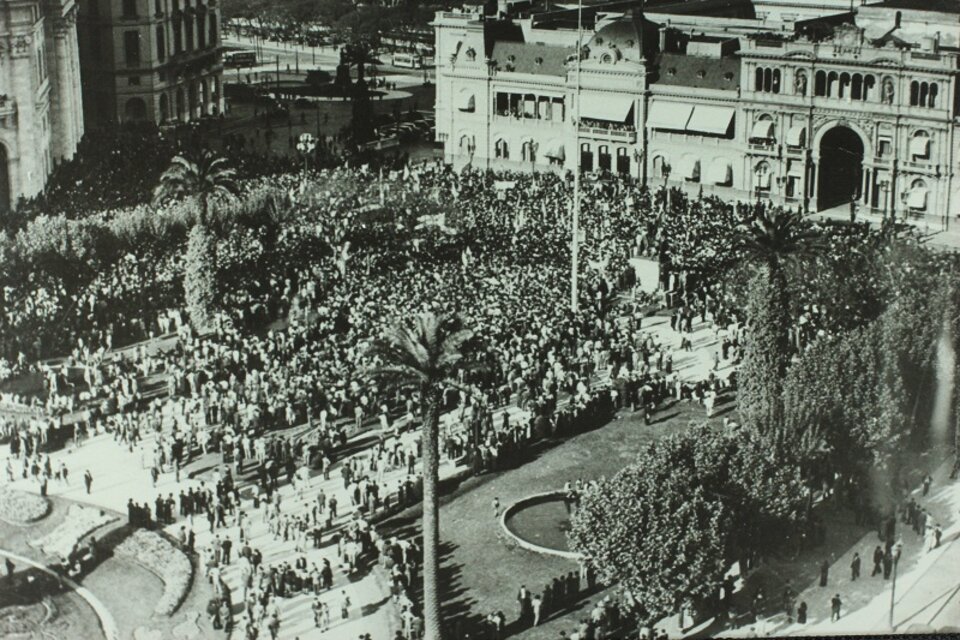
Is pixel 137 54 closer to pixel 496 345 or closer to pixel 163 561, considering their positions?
pixel 496 345

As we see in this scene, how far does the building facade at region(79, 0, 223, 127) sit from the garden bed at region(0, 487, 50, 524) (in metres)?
37.6

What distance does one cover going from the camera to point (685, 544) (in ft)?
130

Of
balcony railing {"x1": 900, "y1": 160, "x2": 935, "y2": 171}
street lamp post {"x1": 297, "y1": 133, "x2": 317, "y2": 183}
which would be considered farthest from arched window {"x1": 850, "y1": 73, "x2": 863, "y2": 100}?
street lamp post {"x1": 297, "y1": 133, "x2": 317, "y2": 183}

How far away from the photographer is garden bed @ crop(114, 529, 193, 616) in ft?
142

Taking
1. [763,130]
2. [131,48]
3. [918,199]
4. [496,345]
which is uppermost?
[131,48]

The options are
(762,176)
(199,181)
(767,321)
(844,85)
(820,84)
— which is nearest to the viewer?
(767,321)

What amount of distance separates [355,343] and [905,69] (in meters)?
41.7

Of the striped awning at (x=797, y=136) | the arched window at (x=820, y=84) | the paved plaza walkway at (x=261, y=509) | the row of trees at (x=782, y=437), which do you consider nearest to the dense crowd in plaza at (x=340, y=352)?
the paved plaza walkway at (x=261, y=509)

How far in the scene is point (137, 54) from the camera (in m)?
86.6

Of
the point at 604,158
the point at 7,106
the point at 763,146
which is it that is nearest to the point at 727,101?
the point at 763,146

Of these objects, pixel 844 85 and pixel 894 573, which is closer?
pixel 894 573

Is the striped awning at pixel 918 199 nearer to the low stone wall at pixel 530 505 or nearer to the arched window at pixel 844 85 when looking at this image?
the arched window at pixel 844 85

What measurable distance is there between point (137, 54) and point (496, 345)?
39.4 m

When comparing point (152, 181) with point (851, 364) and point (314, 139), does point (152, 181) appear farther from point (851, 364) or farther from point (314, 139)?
point (851, 364)
